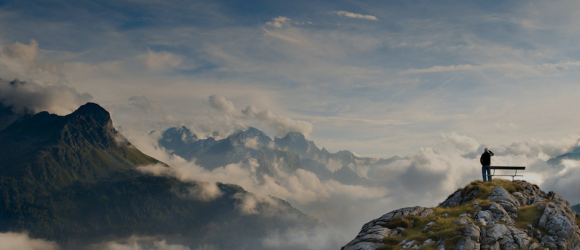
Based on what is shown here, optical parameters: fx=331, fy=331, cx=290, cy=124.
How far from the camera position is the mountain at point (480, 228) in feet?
92.3

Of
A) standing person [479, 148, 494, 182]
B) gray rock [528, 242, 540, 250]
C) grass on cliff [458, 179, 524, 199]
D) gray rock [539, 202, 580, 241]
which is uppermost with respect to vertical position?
standing person [479, 148, 494, 182]

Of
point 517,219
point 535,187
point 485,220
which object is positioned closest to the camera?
point 485,220

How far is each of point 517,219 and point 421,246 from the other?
14.3m

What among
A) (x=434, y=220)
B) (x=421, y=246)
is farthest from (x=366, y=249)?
(x=434, y=220)

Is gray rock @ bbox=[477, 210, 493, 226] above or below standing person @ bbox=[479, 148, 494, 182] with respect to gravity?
below

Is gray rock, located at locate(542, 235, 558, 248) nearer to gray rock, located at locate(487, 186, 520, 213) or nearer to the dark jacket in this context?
gray rock, located at locate(487, 186, 520, 213)

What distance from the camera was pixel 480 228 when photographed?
30.1 meters

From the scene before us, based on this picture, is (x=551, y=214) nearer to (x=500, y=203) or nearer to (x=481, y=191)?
(x=500, y=203)

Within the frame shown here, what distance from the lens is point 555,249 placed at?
29.8m

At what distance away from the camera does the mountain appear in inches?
1107

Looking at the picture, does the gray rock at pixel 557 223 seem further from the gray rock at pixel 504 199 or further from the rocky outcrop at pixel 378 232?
the rocky outcrop at pixel 378 232

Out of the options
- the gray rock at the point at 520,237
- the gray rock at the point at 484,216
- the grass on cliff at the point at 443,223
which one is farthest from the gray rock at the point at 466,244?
the gray rock at the point at 520,237

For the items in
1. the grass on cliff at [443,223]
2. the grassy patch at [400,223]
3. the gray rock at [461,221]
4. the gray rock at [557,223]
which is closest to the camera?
the grass on cliff at [443,223]

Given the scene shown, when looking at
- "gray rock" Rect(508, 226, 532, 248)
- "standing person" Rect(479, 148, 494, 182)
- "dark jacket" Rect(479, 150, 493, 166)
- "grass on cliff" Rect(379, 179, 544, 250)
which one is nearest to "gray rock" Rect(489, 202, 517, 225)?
"grass on cliff" Rect(379, 179, 544, 250)
